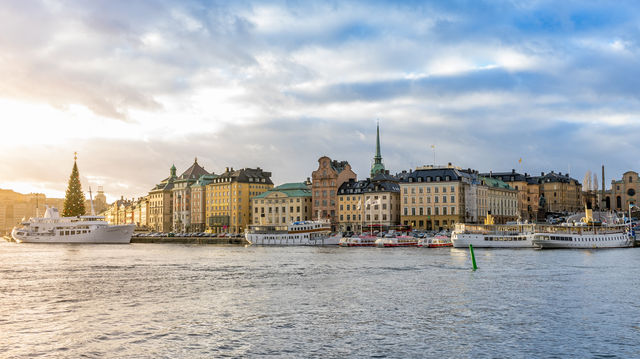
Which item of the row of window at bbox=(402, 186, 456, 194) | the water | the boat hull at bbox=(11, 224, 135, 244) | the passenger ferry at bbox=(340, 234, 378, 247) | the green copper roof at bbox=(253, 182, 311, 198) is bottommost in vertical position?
the water

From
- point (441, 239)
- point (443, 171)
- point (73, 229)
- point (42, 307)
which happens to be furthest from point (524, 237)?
point (73, 229)

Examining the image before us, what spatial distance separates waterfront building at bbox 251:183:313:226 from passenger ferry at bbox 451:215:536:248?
241 feet

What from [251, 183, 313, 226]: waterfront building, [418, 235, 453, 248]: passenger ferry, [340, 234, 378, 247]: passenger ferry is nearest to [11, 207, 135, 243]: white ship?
[251, 183, 313, 226]: waterfront building

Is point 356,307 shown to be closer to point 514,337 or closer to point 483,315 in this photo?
point 483,315

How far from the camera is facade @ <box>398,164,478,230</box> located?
153000 millimetres

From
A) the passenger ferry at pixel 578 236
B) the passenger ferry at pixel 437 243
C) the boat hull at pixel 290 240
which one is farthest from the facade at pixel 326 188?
the passenger ferry at pixel 578 236

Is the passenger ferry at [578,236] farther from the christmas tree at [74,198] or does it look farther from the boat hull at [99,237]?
the christmas tree at [74,198]

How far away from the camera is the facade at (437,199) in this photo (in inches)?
6024

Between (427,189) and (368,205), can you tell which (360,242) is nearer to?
(427,189)

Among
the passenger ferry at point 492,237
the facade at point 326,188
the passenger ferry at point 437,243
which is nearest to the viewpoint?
the passenger ferry at point 492,237

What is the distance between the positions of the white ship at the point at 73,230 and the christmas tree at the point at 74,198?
17.5m

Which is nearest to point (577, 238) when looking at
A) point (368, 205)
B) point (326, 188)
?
point (368, 205)

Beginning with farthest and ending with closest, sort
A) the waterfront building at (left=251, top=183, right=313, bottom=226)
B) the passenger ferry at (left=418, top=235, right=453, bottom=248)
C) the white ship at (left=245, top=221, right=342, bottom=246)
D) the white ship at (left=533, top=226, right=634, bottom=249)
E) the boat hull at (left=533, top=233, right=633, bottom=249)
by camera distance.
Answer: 1. the waterfront building at (left=251, top=183, right=313, bottom=226)
2. the white ship at (left=245, top=221, right=342, bottom=246)
3. the passenger ferry at (left=418, top=235, right=453, bottom=248)
4. the white ship at (left=533, top=226, right=634, bottom=249)
5. the boat hull at (left=533, top=233, right=633, bottom=249)

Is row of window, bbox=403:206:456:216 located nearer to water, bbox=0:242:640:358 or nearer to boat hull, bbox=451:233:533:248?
boat hull, bbox=451:233:533:248
